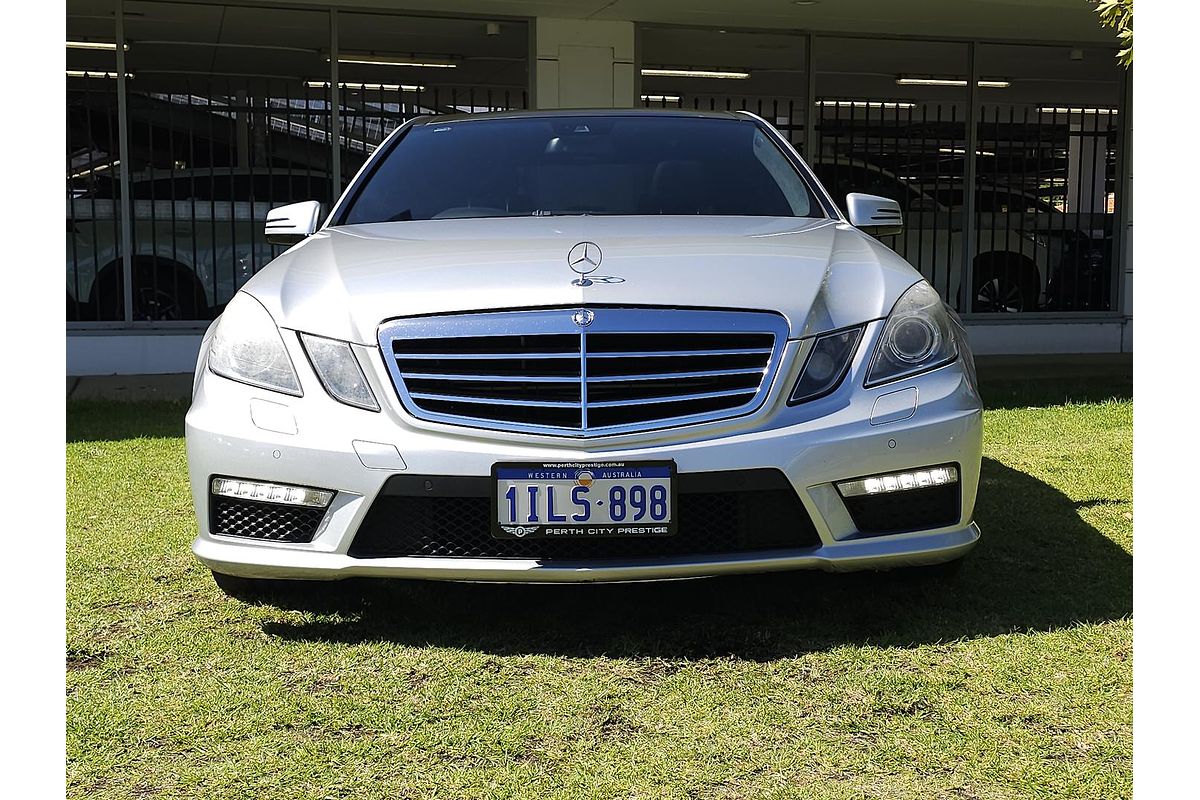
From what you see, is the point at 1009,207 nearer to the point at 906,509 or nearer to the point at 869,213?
the point at 869,213

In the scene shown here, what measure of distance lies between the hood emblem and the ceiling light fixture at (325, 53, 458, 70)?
336 inches

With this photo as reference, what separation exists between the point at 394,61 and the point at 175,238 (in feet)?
9.20

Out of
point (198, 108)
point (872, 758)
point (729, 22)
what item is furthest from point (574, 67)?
point (872, 758)

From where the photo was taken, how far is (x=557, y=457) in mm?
2781

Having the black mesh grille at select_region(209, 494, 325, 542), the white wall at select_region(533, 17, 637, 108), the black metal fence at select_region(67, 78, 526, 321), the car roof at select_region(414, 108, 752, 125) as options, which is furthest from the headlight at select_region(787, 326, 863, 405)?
the black metal fence at select_region(67, 78, 526, 321)

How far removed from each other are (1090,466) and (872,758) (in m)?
3.39

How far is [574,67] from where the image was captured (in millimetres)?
9117

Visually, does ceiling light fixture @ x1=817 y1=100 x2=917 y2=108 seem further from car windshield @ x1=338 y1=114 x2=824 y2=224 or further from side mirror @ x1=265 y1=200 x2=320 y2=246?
side mirror @ x1=265 y1=200 x2=320 y2=246

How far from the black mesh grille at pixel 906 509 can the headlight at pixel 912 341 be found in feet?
0.93

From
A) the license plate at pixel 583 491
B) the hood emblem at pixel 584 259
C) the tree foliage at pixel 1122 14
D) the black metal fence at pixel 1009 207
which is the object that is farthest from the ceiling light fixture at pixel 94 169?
the license plate at pixel 583 491

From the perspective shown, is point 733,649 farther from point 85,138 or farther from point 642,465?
point 85,138

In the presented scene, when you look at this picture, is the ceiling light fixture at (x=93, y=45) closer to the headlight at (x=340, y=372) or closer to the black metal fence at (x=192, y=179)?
the black metal fence at (x=192, y=179)

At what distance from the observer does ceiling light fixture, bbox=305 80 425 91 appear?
10023mm

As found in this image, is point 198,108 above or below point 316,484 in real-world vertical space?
above
